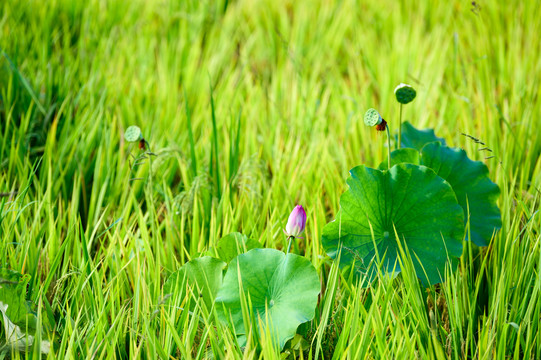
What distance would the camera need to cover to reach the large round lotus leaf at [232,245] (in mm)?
917

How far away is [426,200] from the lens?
0.91 m

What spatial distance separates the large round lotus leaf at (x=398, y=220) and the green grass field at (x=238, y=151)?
2.3 inches

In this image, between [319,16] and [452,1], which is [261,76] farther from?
[452,1]

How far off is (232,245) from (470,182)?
1.81ft

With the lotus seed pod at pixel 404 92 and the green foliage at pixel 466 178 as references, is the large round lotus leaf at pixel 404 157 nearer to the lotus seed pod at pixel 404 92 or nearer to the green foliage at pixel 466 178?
the green foliage at pixel 466 178

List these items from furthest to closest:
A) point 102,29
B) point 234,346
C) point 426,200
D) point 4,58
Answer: point 102,29, point 4,58, point 426,200, point 234,346

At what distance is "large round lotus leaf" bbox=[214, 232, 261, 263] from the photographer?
92cm

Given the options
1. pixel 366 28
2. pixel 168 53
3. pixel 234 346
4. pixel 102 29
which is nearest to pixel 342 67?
pixel 366 28

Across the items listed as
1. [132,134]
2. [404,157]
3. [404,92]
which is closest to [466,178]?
[404,157]

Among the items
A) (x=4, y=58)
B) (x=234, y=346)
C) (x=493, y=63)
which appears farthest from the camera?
(x=493, y=63)

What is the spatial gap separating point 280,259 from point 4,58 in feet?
4.50

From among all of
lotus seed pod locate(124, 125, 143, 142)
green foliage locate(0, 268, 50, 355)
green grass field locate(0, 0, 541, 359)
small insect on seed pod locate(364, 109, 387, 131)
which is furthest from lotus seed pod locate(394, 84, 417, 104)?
green foliage locate(0, 268, 50, 355)

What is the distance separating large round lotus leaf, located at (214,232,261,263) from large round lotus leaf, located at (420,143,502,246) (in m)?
0.44

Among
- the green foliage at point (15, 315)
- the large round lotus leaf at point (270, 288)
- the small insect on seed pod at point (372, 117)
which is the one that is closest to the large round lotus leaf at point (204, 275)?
the large round lotus leaf at point (270, 288)
